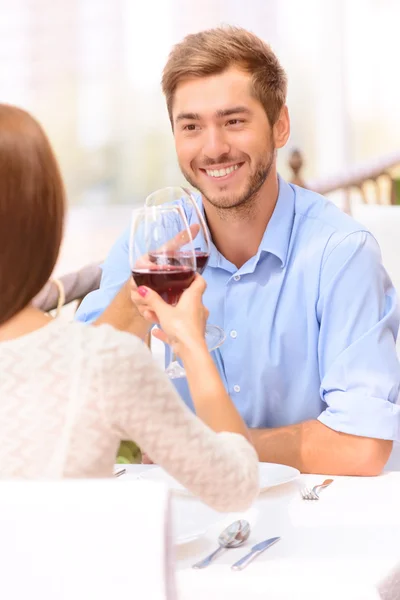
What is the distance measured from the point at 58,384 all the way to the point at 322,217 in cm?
107

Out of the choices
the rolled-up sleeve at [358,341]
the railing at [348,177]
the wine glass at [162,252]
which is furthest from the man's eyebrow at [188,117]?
the railing at [348,177]

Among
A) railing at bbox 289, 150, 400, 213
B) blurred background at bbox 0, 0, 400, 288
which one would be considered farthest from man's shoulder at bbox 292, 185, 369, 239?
blurred background at bbox 0, 0, 400, 288

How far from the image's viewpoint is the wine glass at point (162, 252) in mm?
1435

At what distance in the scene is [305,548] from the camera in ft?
3.96

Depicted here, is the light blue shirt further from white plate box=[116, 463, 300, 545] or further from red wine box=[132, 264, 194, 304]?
red wine box=[132, 264, 194, 304]

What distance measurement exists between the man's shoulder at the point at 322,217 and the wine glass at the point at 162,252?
537 millimetres

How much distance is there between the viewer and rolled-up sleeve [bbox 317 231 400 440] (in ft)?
5.56

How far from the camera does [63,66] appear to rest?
18.6ft

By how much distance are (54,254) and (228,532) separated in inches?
16.9

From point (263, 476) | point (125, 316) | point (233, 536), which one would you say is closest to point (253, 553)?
point (233, 536)

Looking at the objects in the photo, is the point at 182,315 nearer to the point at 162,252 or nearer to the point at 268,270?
the point at 162,252

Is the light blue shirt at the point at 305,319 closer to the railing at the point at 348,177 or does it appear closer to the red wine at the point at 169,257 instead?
the red wine at the point at 169,257

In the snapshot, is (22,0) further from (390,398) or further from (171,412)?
(171,412)

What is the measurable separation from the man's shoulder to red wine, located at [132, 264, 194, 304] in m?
0.55
